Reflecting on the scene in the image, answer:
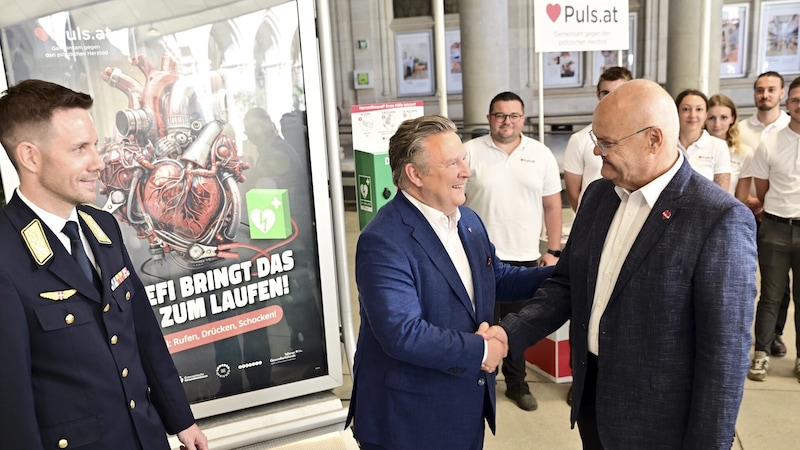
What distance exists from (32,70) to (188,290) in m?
1.18

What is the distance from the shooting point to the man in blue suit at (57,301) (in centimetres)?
151

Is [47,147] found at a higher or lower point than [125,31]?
→ lower

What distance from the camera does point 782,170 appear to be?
3.89 m

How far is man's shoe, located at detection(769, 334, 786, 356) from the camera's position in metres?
4.38

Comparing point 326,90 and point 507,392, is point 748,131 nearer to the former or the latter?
point 507,392

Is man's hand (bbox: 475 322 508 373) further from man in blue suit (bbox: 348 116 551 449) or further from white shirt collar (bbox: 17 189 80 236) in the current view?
white shirt collar (bbox: 17 189 80 236)

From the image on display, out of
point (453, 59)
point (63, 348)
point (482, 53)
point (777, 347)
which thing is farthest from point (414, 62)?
point (63, 348)

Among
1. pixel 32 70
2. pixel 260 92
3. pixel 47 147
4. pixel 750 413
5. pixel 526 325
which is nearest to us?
pixel 47 147

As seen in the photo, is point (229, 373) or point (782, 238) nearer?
point (229, 373)

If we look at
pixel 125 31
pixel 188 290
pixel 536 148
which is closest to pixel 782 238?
pixel 536 148

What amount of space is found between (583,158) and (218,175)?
7.54 feet

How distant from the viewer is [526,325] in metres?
2.14

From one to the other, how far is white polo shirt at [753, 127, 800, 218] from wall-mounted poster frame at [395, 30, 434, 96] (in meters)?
12.8

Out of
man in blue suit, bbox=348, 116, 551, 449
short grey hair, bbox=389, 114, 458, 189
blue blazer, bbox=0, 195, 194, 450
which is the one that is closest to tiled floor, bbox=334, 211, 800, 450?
man in blue suit, bbox=348, 116, 551, 449
